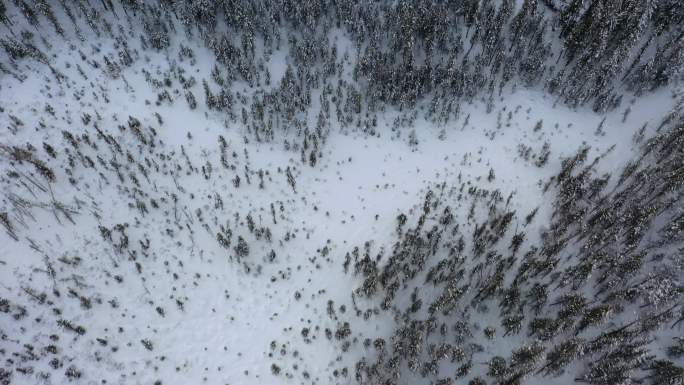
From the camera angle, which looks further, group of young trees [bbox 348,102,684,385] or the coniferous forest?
group of young trees [bbox 348,102,684,385]

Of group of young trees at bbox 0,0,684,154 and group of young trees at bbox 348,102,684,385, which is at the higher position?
group of young trees at bbox 0,0,684,154

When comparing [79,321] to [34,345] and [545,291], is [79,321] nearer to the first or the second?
[34,345]

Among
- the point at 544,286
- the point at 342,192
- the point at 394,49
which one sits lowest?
the point at 342,192

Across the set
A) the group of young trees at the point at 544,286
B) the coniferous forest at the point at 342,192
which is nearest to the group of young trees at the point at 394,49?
the coniferous forest at the point at 342,192

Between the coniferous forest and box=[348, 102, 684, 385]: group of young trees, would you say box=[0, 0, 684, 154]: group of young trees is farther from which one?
box=[348, 102, 684, 385]: group of young trees

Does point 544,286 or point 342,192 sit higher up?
point 544,286

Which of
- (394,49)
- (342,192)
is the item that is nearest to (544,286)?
(342,192)

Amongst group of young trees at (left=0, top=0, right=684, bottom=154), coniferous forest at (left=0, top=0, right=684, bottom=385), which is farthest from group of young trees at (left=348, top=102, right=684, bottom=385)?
group of young trees at (left=0, top=0, right=684, bottom=154)

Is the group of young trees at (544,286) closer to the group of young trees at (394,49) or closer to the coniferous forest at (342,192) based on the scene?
the coniferous forest at (342,192)

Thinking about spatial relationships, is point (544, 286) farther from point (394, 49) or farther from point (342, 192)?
point (394, 49)
